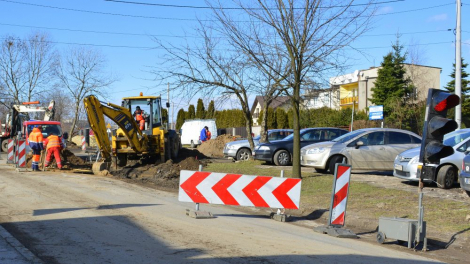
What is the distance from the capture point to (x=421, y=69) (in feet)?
178

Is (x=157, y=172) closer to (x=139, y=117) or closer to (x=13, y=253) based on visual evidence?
(x=139, y=117)

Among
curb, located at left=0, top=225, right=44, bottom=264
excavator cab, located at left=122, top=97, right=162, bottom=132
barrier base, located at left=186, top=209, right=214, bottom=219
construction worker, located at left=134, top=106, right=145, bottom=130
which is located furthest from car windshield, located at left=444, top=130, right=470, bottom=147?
curb, located at left=0, top=225, right=44, bottom=264

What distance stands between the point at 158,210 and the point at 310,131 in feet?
34.3

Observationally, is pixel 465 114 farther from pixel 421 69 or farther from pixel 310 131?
pixel 310 131

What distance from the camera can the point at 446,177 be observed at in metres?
13.2

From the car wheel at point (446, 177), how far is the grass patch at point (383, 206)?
4.07 feet

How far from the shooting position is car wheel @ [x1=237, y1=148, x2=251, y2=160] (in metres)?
23.5

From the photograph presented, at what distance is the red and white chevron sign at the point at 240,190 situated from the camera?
34.0 ft

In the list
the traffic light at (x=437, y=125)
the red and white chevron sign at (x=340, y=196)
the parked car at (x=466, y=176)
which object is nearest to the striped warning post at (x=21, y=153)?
the red and white chevron sign at (x=340, y=196)

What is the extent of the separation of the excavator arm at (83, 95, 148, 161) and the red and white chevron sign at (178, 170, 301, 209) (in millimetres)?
8447

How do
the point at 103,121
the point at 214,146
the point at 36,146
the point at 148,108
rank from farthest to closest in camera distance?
1. the point at 214,146
2. the point at 148,108
3. the point at 36,146
4. the point at 103,121

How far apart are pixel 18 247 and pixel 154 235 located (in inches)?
81.4

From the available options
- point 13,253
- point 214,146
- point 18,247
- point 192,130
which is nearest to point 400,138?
point 18,247

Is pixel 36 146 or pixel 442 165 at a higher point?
pixel 36 146
